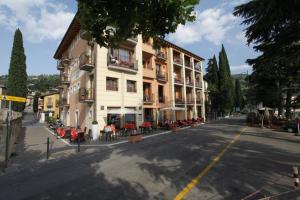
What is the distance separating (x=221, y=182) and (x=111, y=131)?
13.7 metres

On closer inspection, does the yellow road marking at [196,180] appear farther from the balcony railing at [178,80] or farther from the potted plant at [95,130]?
the balcony railing at [178,80]

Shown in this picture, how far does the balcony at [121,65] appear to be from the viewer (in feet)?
76.7

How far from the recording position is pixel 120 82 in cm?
2462

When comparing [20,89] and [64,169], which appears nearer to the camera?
[64,169]

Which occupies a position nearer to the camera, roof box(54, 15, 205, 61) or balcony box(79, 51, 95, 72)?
balcony box(79, 51, 95, 72)

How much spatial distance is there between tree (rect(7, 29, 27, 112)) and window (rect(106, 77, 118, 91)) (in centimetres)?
2298

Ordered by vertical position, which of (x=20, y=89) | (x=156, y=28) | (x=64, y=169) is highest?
(x=20, y=89)

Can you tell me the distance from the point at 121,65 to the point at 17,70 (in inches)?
949

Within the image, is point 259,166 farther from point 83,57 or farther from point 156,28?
point 83,57

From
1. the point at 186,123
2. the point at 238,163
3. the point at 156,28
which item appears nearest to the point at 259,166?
the point at 238,163

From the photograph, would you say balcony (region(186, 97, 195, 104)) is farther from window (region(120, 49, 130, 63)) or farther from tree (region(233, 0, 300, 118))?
tree (region(233, 0, 300, 118))

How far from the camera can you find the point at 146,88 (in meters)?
31.3

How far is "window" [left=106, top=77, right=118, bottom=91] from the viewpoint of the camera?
77.7ft

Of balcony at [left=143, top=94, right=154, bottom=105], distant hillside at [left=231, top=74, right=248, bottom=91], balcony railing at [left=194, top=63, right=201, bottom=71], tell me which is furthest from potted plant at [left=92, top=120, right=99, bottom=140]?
balcony railing at [left=194, top=63, right=201, bottom=71]
